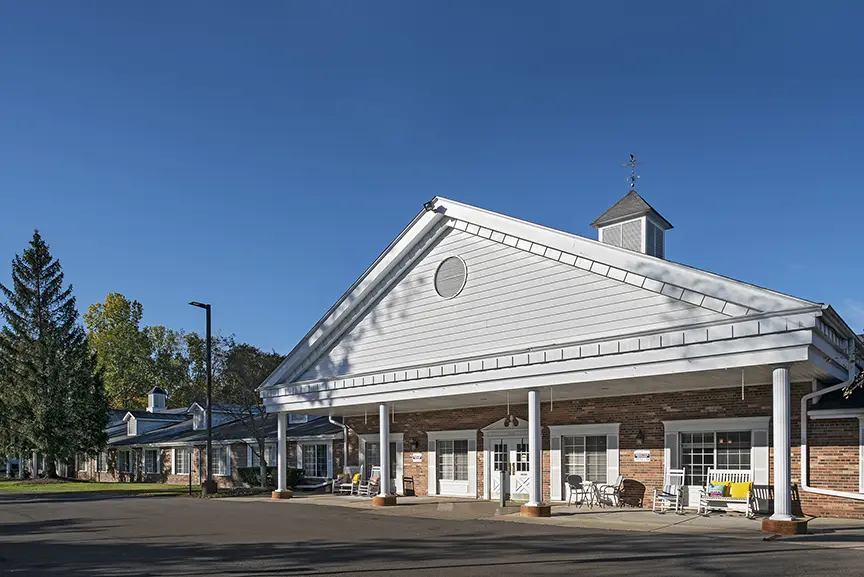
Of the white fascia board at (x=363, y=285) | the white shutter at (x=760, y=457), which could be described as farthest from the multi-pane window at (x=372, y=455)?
the white shutter at (x=760, y=457)

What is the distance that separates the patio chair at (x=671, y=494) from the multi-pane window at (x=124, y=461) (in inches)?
1452

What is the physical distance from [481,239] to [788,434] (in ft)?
28.1

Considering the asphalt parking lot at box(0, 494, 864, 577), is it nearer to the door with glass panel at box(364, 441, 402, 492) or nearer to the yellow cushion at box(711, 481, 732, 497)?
the yellow cushion at box(711, 481, 732, 497)

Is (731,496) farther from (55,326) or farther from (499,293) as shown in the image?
(55,326)

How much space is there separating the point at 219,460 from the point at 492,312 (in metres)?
23.5

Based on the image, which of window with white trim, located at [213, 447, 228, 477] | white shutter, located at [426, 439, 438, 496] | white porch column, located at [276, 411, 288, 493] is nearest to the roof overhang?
white shutter, located at [426, 439, 438, 496]

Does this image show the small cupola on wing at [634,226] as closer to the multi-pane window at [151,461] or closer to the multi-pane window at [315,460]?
the multi-pane window at [315,460]

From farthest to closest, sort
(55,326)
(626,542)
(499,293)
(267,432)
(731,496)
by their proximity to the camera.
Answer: (55,326) < (267,432) < (499,293) < (731,496) < (626,542)

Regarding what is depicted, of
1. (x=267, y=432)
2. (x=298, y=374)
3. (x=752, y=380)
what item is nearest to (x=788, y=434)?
(x=752, y=380)

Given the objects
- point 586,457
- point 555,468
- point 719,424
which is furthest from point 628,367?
point 555,468

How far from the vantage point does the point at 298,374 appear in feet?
80.6

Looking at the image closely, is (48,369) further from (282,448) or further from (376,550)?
(376,550)

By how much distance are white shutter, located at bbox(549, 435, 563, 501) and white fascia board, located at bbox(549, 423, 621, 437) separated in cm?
17

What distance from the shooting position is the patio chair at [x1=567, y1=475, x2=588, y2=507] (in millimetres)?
19536
